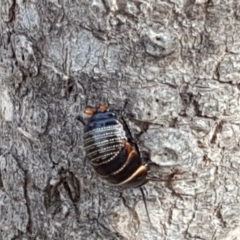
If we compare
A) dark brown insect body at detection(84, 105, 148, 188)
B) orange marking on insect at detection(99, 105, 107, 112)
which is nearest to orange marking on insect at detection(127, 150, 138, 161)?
dark brown insect body at detection(84, 105, 148, 188)

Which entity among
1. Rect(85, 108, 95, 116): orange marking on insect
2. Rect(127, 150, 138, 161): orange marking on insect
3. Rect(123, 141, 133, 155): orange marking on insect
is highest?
Rect(85, 108, 95, 116): orange marking on insect

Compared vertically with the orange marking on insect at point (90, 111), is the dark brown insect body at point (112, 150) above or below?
below

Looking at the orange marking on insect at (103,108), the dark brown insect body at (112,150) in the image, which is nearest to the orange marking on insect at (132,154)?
the dark brown insect body at (112,150)

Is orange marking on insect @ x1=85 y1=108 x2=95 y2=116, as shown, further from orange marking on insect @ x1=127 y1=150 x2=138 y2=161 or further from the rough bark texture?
orange marking on insect @ x1=127 y1=150 x2=138 y2=161

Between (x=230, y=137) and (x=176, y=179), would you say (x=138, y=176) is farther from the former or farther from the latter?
(x=230, y=137)

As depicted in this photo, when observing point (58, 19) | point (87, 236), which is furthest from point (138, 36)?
point (87, 236)

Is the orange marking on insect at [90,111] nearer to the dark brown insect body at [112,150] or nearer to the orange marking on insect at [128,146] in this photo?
the dark brown insect body at [112,150]
